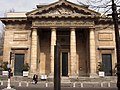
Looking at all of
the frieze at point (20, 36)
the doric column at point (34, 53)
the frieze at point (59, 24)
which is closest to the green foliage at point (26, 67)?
the doric column at point (34, 53)

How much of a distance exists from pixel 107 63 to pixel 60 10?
523 inches

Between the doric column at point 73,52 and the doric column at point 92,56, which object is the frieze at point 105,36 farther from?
the doric column at point 73,52

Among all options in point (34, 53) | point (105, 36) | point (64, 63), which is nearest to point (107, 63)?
point (105, 36)

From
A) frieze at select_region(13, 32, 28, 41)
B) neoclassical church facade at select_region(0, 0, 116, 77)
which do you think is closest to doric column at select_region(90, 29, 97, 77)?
neoclassical church facade at select_region(0, 0, 116, 77)

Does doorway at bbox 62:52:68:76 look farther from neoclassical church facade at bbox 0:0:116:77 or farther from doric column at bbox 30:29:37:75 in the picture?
doric column at bbox 30:29:37:75

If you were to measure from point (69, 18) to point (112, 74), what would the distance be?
13016 mm

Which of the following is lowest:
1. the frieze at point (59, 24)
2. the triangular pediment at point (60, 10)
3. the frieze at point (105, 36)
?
the frieze at point (105, 36)

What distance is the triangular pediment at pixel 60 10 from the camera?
4119 cm

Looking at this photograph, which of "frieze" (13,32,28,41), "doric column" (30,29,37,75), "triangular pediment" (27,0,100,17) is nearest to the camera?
"doric column" (30,29,37,75)

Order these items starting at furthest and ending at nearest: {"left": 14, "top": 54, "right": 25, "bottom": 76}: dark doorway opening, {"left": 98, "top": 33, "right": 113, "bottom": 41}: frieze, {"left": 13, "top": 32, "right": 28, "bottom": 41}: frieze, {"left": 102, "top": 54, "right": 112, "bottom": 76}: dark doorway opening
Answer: {"left": 13, "top": 32, "right": 28, "bottom": 41}: frieze
{"left": 98, "top": 33, "right": 113, "bottom": 41}: frieze
{"left": 14, "top": 54, "right": 25, "bottom": 76}: dark doorway opening
{"left": 102, "top": 54, "right": 112, "bottom": 76}: dark doorway opening

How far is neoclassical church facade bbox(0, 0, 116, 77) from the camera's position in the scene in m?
40.8

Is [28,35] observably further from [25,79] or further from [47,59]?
[25,79]

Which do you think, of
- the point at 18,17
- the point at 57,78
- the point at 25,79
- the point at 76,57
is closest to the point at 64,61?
the point at 76,57

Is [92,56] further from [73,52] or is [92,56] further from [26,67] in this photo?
[26,67]
